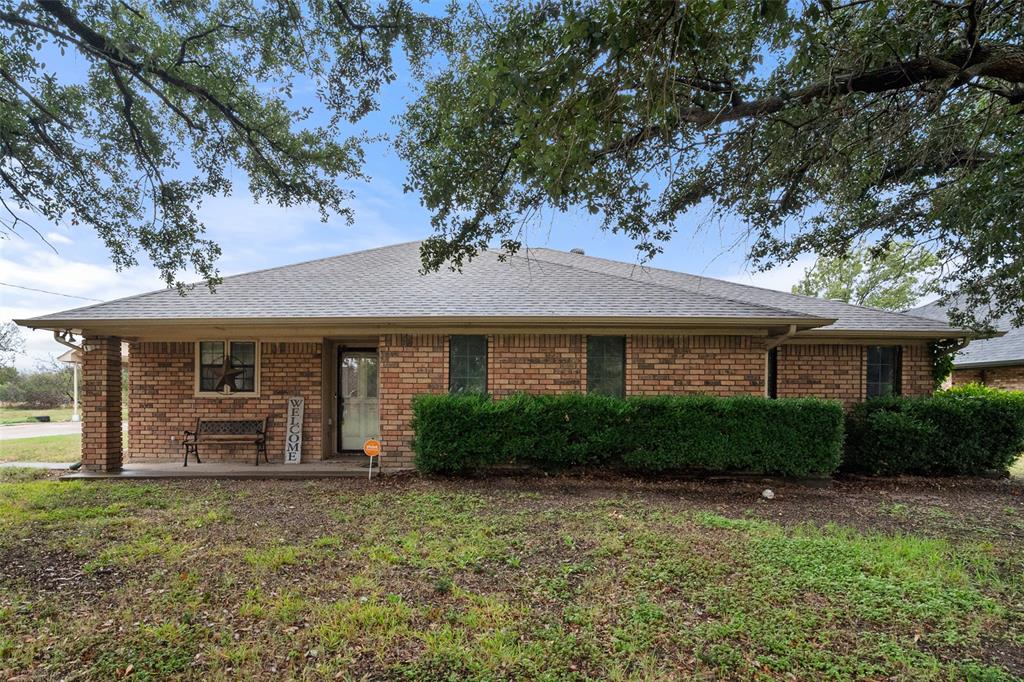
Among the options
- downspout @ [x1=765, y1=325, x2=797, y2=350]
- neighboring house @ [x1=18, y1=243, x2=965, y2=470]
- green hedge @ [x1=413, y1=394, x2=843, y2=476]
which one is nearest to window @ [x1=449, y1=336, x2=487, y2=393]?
neighboring house @ [x1=18, y1=243, x2=965, y2=470]

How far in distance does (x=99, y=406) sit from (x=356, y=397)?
3.99 meters

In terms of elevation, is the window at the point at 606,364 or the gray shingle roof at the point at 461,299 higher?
the gray shingle roof at the point at 461,299

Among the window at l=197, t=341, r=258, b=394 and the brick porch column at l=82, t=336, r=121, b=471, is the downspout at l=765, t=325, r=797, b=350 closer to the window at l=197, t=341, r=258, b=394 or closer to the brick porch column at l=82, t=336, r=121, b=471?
the window at l=197, t=341, r=258, b=394

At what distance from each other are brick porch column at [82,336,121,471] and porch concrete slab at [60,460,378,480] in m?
0.22

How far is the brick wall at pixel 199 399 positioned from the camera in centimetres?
885

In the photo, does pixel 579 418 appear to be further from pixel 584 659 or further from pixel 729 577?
pixel 584 659

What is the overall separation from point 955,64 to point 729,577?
483cm

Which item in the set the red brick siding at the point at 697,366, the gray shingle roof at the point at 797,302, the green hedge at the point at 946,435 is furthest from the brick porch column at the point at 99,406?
the green hedge at the point at 946,435

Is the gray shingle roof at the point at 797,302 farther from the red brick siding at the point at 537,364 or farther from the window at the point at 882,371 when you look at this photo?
the red brick siding at the point at 537,364

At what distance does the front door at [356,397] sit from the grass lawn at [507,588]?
329 centimetres

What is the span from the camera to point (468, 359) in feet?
26.5

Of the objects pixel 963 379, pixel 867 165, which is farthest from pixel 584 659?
pixel 963 379

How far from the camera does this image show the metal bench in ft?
27.9

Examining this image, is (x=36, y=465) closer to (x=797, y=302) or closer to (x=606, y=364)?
(x=606, y=364)
